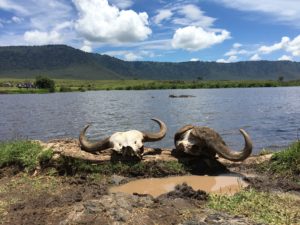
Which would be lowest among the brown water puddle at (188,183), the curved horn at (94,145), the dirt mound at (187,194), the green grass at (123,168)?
the brown water puddle at (188,183)

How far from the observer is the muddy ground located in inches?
288

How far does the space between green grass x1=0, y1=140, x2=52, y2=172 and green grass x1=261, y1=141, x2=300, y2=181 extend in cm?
635

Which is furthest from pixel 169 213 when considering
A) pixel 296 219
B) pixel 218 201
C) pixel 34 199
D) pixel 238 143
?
pixel 238 143

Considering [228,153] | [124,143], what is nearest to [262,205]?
[228,153]

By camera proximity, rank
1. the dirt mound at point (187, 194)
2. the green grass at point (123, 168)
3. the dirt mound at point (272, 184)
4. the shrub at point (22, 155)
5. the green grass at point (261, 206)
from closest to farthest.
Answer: the green grass at point (261, 206) < the dirt mound at point (187, 194) < the dirt mound at point (272, 184) < the green grass at point (123, 168) < the shrub at point (22, 155)

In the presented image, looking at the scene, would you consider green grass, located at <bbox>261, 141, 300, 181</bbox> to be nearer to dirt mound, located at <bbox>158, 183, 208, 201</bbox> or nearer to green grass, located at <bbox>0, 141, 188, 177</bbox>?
green grass, located at <bbox>0, 141, 188, 177</bbox>

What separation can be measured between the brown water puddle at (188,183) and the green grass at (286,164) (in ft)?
3.94

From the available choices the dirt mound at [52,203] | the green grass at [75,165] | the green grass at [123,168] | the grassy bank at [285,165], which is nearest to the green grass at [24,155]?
the green grass at [75,165]

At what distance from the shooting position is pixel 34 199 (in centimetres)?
905

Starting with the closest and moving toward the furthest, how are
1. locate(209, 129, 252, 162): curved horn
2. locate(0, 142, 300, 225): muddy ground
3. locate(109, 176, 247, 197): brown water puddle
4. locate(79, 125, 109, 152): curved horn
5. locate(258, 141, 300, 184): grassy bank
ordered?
locate(0, 142, 300, 225): muddy ground < locate(109, 176, 247, 197): brown water puddle < locate(258, 141, 300, 184): grassy bank < locate(209, 129, 252, 162): curved horn < locate(79, 125, 109, 152): curved horn

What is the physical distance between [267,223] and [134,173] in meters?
5.03

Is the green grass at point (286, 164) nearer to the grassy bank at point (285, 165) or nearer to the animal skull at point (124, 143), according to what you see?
the grassy bank at point (285, 165)

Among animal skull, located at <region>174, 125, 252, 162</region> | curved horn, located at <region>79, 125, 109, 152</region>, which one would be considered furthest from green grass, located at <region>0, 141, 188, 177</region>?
curved horn, located at <region>79, 125, 109, 152</region>

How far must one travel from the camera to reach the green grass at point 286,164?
10.9 m
